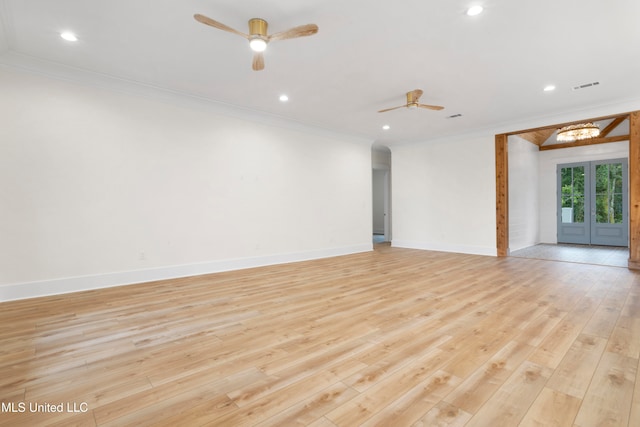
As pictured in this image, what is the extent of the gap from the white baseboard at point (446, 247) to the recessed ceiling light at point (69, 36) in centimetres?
785

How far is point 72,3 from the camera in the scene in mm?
2717

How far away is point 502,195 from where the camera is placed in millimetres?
6652

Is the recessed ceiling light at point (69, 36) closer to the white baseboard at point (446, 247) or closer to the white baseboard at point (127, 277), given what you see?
the white baseboard at point (127, 277)

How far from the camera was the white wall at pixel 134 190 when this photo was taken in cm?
364

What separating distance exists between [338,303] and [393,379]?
5.12 ft

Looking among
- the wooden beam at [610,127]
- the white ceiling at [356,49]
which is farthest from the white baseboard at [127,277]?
the wooden beam at [610,127]

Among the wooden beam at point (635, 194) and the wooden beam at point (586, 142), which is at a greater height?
the wooden beam at point (586, 142)

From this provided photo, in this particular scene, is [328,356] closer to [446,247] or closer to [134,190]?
[134,190]

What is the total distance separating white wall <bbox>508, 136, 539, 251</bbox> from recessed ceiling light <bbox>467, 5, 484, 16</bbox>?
218 inches

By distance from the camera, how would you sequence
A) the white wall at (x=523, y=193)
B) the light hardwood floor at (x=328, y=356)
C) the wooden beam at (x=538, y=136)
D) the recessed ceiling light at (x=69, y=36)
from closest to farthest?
the light hardwood floor at (x=328, y=356) < the recessed ceiling light at (x=69, y=36) < the white wall at (x=523, y=193) < the wooden beam at (x=538, y=136)

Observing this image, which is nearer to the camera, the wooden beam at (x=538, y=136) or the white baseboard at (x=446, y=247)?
the white baseboard at (x=446, y=247)

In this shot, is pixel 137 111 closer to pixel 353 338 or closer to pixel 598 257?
pixel 353 338

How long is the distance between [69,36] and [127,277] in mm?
3125

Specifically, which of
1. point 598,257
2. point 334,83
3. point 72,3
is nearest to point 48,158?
point 72,3
